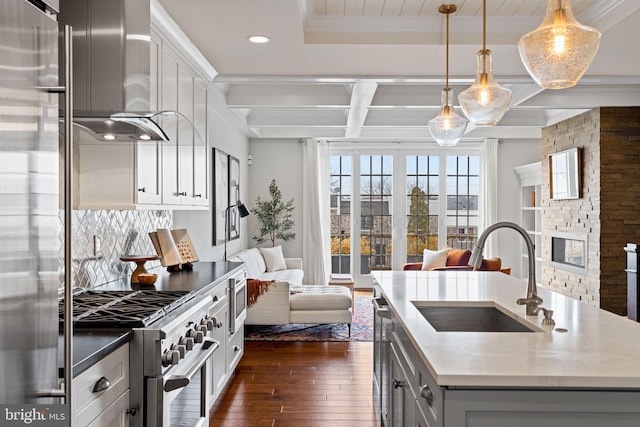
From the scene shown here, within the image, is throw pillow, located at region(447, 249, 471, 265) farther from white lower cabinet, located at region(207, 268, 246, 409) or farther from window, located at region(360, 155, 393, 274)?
white lower cabinet, located at region(207, 268, 246, 409)

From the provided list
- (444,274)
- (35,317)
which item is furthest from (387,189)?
(35,317)

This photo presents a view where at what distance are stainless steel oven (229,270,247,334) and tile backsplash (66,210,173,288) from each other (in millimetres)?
586

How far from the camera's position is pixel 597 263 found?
6.02 metres

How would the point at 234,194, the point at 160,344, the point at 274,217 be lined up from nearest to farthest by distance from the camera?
the point at 160,344
the point at 234,194
the point at 274,217

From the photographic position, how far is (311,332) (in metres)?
5.64

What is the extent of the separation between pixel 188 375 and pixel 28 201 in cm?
149

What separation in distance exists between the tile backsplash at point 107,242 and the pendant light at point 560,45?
7.49 ft

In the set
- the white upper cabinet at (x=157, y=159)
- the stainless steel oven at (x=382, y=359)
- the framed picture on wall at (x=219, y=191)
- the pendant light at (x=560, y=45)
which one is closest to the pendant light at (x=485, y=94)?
the pendant light at (x=560, y=45)

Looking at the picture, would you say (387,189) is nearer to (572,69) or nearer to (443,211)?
(443,211)

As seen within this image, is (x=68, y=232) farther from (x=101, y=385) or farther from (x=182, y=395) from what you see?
(x=182, y=395)

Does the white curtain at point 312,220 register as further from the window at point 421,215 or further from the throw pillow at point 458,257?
the throw pillow at point 458,257

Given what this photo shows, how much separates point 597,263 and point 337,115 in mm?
3663

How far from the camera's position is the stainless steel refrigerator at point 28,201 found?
3.23 feet

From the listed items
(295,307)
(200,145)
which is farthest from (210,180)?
(295,307)
